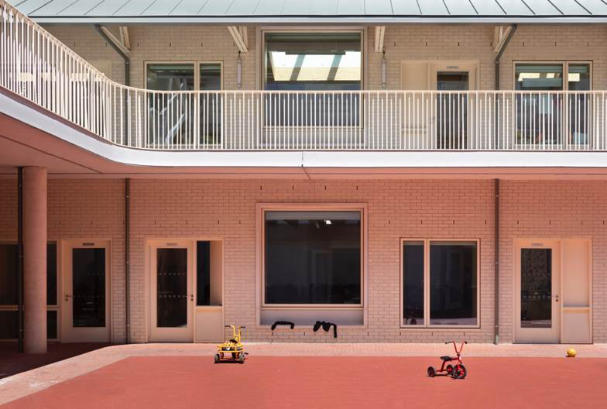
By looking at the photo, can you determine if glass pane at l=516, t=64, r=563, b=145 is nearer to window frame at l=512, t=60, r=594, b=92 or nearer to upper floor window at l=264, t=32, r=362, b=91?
window frame at l=512, t=60, r=594, b=92

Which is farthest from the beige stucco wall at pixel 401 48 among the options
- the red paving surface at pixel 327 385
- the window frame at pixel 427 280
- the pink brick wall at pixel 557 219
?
the red paving surface at pixel 327 385

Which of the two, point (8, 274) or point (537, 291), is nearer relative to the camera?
point (537, 291)

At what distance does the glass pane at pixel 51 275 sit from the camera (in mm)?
13664

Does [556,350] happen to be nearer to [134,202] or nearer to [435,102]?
[435,102]

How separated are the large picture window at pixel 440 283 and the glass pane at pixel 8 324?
8.80 metres

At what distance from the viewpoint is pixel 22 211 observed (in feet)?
39.6

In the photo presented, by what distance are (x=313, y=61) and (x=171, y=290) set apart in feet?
20.5

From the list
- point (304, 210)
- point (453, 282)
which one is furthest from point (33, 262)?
point (453, 282)

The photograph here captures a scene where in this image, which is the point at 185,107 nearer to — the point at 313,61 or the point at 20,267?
the point at 313,61

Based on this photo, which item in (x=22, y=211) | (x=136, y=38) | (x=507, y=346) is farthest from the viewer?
(x=136, y=38)

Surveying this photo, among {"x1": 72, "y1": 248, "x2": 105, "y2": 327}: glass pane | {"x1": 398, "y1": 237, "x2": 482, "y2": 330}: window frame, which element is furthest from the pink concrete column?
{"x1": 398, "y1": 237, "x2": 482, "y2": 330}: window frame

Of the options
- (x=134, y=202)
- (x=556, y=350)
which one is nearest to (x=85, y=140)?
(x=134, y=202)

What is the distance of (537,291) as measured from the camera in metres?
13.4

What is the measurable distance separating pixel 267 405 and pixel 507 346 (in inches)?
260
